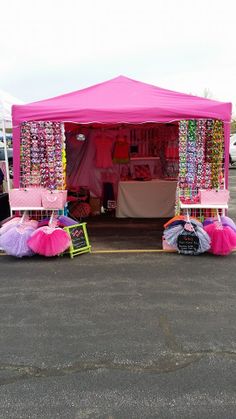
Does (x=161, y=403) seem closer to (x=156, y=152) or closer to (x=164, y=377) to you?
(x=164, y=377)

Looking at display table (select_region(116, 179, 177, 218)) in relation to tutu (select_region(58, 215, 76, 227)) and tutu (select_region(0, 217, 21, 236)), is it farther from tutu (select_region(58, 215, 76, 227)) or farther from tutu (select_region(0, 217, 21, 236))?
tutu (select_region(0, 217, 21, 236))

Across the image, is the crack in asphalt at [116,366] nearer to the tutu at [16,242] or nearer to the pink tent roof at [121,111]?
the tutu at [16,242]

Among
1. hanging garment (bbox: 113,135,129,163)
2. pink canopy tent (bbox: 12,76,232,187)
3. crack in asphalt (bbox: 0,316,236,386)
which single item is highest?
pink canopy tent (bbox: 12,76,232,187)

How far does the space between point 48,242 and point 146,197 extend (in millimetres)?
3925

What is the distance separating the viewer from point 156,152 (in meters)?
10.1

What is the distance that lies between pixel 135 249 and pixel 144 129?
434cm

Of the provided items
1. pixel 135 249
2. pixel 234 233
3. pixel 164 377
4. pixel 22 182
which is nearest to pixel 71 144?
pixel 22 182

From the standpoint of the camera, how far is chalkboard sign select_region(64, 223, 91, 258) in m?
6.24

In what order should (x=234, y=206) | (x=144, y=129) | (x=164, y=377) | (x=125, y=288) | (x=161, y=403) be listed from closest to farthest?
(x=161, y=403) < (x=164, y=377) < (x=125, y=288) < (x=144, y=129) < (x=234, y=206)

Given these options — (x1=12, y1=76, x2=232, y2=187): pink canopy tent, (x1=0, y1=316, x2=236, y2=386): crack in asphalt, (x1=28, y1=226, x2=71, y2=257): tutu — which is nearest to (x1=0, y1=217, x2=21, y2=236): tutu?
(x1=28, y1=226, x2=71, y2=257): tutu

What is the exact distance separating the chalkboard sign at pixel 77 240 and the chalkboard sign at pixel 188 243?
145 cm

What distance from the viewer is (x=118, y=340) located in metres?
3.63

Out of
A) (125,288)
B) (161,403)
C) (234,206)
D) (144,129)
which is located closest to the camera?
(161,403)

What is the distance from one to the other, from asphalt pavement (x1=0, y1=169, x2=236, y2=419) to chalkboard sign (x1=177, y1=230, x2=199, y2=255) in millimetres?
387
